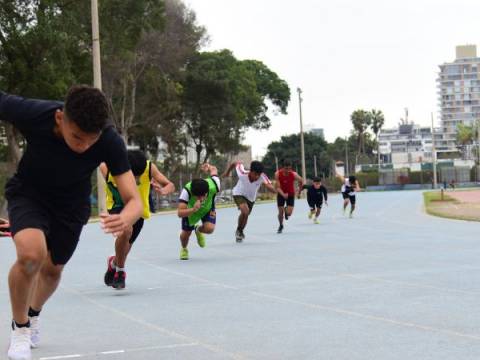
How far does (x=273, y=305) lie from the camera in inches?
358

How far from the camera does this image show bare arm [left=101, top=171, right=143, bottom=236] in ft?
17.6

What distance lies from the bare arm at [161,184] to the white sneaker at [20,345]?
144 inches

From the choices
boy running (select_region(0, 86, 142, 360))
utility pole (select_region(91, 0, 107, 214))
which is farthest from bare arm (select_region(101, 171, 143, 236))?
utility pole (select_region(91, 0, 107, 214))

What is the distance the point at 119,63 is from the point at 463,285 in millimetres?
42393

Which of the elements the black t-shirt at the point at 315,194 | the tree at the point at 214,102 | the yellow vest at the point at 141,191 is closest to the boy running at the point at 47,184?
the yellow vest at the point at 141,191

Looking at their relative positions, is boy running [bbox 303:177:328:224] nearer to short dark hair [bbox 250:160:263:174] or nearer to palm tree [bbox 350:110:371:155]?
short dark hair [bbox 250:160:263:174]

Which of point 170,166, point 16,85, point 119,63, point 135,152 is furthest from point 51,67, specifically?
point 170,166

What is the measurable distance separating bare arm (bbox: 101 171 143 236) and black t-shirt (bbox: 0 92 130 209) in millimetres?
68

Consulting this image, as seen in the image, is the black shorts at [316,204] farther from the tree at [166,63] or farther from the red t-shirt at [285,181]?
the tree at [166,63]

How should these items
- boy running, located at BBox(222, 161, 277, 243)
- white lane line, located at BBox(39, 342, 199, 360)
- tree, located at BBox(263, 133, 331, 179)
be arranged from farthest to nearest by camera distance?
tree, located at BBox(263, 133, 331, 179) → boy running, located at BBox(222, 161, 277, 243) → white lane line, located at BBox(39, 342, 199, 360)

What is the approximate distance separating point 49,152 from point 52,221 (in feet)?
1.89

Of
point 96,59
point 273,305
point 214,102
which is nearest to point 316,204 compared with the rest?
point 96,59

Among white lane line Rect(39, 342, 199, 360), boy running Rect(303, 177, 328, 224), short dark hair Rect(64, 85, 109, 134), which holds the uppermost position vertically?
short dark hair Rect(64, 85, 109, 134)

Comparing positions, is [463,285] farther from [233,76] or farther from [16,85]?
[233,76]
